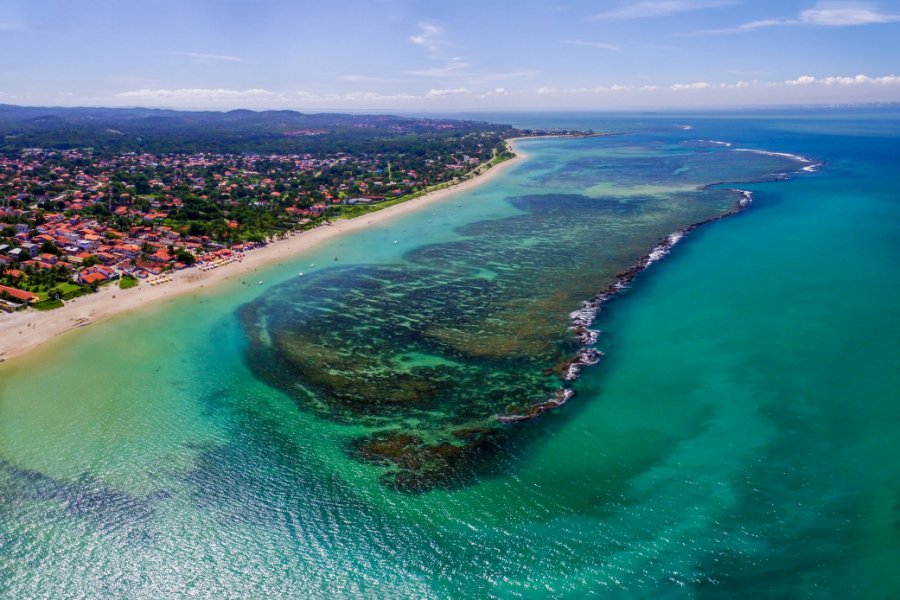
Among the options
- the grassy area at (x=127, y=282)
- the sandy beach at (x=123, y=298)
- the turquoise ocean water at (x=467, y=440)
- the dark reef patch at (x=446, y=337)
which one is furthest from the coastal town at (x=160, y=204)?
the dark reef patch at (x=446, y=337)

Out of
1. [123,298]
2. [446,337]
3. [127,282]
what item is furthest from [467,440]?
[127,282]

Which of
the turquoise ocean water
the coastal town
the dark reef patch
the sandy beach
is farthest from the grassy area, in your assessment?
the dark reef patch

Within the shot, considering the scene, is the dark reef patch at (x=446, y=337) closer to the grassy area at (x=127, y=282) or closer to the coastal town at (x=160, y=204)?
the grassy area at (x=127, y=282)

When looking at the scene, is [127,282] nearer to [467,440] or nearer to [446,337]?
[446,337]

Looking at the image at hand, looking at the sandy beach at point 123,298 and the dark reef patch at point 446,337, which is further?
the sandy beach at point 123,298

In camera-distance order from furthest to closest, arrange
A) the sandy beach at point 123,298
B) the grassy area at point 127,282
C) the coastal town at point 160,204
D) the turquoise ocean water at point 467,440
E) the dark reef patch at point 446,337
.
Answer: the coastal town at point 160,204 < the grassy area at point 127,282 < the sandy beach at point 123,298 < the dark reef patch at point 446,337 < the turquoise ocean water at point 467,440
